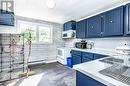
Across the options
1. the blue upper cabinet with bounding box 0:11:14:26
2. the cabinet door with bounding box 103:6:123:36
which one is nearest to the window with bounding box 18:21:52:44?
the blue upper cabinet with bounding box 0:11:14:26

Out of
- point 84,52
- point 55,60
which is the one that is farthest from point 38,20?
point 84,52

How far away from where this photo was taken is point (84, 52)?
3084mm

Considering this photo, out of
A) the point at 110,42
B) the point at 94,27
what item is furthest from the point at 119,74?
the point at 94,27

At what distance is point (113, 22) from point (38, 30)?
3.28 metres

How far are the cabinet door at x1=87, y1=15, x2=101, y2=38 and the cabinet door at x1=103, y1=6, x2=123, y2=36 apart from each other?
0.23m

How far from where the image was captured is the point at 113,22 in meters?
2.42

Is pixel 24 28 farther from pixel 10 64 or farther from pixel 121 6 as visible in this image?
pixel 121 6

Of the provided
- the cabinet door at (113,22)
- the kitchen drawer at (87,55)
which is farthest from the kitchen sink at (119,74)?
the kitchen drawer at (87,55)

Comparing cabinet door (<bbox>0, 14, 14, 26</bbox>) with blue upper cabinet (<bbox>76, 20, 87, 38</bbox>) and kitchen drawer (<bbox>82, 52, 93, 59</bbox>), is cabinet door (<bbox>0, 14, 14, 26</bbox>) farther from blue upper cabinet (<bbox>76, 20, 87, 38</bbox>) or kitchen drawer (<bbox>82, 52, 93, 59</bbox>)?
kitchen drawer (<bbox>82, 52, 93, 59</bbox>)

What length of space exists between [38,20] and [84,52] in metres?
2.76

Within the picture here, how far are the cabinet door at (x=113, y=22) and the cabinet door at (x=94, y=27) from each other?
0.23 m

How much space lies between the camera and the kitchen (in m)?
1.97

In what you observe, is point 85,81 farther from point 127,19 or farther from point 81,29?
point 81,29

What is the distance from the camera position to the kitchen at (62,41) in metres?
1.97
